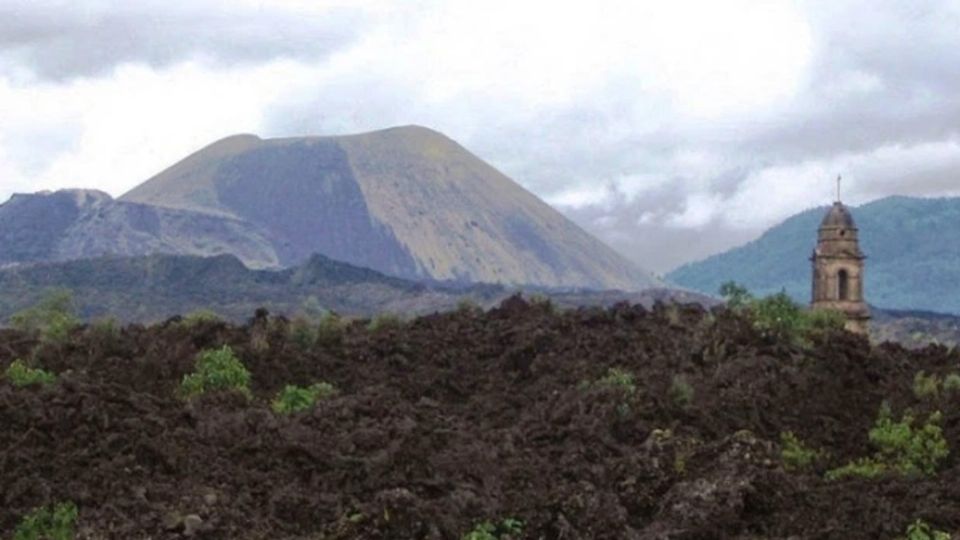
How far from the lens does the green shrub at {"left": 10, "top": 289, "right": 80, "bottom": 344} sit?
105 ft

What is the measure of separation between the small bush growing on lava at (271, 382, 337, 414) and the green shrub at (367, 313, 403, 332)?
274 inches

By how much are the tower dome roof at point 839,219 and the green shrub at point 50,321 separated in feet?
78.0

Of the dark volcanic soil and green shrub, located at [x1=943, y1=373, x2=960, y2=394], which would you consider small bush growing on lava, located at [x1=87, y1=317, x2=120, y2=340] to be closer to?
the dark volcanic soil

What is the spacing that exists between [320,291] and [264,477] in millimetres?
141899

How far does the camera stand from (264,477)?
20312 mm

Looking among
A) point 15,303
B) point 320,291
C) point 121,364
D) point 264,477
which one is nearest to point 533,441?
point 264,477

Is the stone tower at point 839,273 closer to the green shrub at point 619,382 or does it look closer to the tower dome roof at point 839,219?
the tower dome roof at point 839,219

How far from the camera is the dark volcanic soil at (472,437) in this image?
60.4ft

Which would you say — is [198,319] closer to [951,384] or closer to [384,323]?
[384,323]

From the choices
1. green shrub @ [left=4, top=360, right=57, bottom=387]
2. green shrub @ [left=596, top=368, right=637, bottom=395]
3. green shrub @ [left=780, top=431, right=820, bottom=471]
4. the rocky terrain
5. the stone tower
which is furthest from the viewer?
the rocky terrain

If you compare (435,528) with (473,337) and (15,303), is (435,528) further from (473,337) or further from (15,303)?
(15,303)

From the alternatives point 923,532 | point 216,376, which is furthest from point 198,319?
point 923,532

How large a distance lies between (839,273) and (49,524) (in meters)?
34.0

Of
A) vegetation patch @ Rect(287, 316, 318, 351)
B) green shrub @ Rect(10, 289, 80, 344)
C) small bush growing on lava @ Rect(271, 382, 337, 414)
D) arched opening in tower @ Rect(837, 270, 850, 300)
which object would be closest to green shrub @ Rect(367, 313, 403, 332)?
vegetation patch @ Rect(287, 316, 318, 351)
